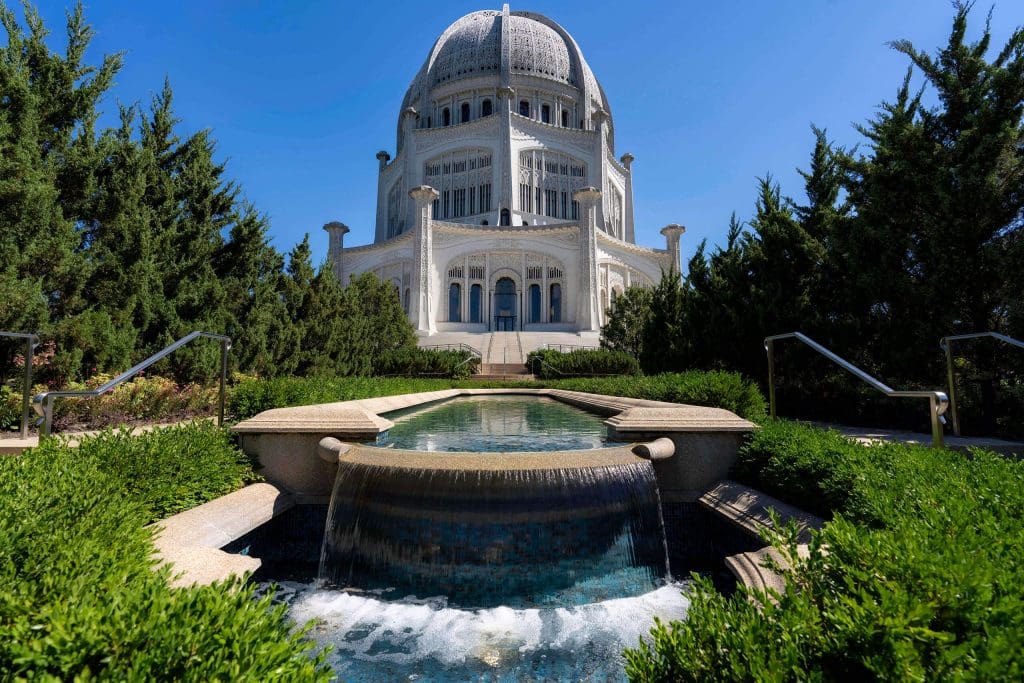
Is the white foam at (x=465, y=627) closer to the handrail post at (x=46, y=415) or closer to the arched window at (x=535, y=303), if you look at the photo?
the handrail post at (x=46, y=415)

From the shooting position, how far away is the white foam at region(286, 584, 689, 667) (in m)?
3.45

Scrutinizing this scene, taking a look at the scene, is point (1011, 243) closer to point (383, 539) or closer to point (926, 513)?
point (926, 513)

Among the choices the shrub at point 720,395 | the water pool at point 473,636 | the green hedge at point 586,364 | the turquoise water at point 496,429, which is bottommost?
the water pool at point 473,636

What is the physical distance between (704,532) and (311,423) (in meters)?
4.44

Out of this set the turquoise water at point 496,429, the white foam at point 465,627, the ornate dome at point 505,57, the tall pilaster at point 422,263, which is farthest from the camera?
the ornate dome at point 505,57

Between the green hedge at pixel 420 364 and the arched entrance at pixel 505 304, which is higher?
the arched entrance at pixel 505 304

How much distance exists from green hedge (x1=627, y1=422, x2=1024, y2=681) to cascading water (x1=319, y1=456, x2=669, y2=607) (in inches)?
85.4

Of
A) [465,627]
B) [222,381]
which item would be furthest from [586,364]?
[465,627]

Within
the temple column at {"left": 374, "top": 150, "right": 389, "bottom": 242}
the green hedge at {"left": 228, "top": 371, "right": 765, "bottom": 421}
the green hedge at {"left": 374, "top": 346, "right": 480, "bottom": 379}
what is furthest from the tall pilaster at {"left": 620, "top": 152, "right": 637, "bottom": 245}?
the green hedge at {"left": 228, "top": 371, "right": 765, "bottom": 421}

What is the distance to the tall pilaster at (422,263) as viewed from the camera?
117 ft

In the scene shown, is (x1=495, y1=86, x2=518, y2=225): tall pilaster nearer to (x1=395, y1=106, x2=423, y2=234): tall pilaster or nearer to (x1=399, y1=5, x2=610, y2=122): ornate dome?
(x1=399, y1=5, x2=610, y2=122): ornate dome

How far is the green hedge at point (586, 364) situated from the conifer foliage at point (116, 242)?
9457 mm

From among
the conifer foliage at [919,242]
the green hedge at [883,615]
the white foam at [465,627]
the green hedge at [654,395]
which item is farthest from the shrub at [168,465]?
the conifer foliage at [919,242]

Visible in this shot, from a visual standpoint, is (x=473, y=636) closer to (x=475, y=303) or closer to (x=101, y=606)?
(x=101, y=606)
